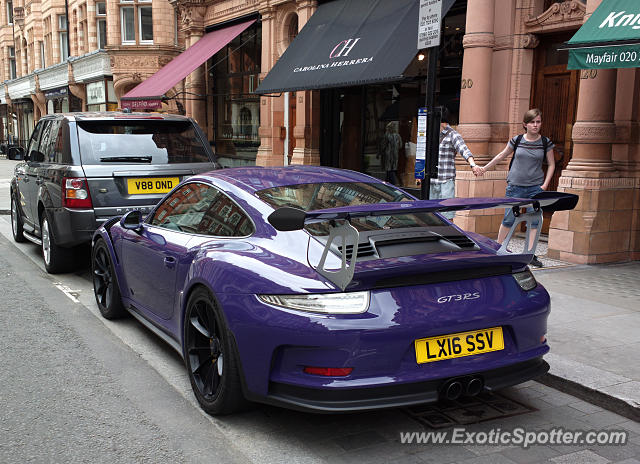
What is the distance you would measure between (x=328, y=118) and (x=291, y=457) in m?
12.6

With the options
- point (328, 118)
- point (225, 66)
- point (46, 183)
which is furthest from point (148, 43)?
point (46, 183)

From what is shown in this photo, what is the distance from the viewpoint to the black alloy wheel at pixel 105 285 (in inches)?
226

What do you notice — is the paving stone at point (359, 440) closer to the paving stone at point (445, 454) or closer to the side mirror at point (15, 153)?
the paving stone at point (445, 454)

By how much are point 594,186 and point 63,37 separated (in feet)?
120

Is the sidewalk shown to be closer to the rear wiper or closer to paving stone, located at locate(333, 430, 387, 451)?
paving stone, located at locate(333, 430, 387, 451)

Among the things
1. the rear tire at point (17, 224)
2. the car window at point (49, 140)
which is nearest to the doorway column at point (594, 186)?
the car window at point (49, 140)

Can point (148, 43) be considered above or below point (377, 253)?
above

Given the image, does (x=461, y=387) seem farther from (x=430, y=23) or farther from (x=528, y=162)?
(x=528, y=162)

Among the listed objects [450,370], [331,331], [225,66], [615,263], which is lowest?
[615,263]

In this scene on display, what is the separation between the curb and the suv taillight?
5104 millimetres

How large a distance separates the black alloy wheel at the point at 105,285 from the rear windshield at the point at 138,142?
5.27 ft

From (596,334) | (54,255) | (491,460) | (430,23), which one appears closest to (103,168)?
(54,255)

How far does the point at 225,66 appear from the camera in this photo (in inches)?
800

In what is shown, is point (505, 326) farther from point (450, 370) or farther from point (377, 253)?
point (377, 253)
